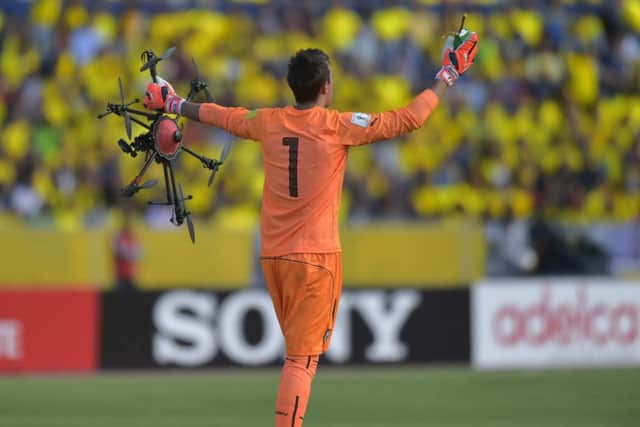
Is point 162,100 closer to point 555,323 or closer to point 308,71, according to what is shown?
point 308,71

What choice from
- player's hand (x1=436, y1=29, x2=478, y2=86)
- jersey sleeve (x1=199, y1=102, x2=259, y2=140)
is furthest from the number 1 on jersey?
player's hand (x1=436, y1=29, x2=478, y2=86)

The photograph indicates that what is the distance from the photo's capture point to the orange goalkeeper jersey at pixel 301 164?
6570 millimetres

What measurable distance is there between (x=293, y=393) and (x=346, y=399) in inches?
188

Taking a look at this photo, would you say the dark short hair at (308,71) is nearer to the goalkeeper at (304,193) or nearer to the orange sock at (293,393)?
the goalkeeper at (304,193)

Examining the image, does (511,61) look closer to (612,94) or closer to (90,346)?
(612,94)

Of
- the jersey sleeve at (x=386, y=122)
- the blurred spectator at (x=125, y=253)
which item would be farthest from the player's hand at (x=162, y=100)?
the blurred spectator at (x=125, y=253)

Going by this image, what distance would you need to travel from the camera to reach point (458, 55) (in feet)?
21.9

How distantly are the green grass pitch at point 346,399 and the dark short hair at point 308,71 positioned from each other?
372 centimetres

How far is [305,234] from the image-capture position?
21.7 feet

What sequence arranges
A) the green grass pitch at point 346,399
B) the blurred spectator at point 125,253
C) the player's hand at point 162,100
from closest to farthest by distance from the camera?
the player's hand at point 162,100 → the green grass pitch at point 346,399 → the blurred spectator at point 125,253

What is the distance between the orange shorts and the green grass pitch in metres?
3.06

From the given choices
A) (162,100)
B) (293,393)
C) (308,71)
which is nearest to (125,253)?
(162,100)

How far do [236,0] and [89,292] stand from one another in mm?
6755

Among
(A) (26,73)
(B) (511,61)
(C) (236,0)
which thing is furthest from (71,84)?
(B) (511,61)
